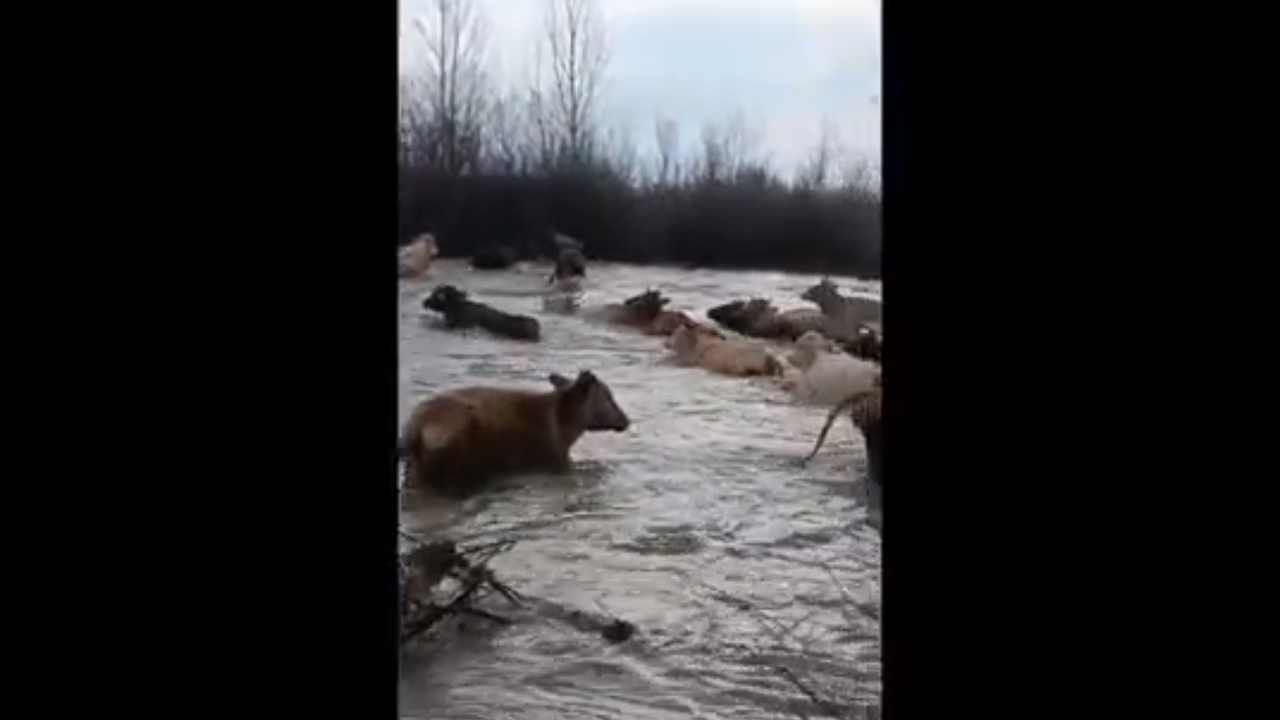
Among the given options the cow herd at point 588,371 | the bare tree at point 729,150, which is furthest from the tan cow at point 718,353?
the bare tree at point 729,150

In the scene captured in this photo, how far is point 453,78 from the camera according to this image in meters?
0.98

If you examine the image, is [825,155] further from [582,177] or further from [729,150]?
[582,177]

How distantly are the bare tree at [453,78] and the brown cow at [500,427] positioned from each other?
19cm

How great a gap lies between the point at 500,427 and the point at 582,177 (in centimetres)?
22

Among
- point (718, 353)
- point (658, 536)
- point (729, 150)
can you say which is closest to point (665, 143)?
point (729, 150)

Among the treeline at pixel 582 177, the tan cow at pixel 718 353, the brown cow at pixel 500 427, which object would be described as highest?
the treeline at pixel 582 177

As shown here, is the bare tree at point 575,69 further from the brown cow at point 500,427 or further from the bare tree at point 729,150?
the brown cow at point 500,427

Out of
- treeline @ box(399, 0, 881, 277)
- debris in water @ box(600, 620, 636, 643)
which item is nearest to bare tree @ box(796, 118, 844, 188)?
treeline @ box(399, 0, 881, 277)

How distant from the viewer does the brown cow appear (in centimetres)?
95

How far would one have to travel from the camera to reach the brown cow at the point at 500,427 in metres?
0.95
